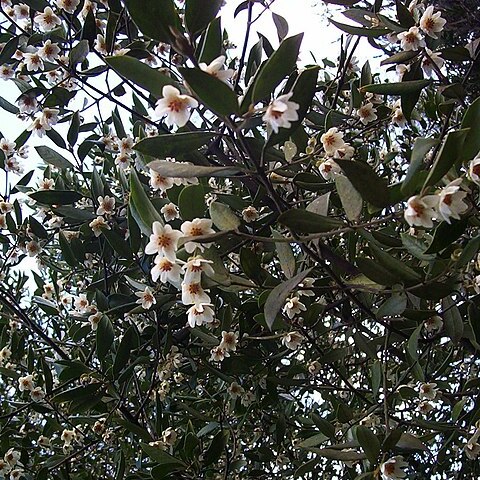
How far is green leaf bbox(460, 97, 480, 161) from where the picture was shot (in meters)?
0.96

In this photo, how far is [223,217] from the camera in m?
1.14

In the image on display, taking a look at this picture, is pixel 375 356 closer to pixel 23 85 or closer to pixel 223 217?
pixel 223 217

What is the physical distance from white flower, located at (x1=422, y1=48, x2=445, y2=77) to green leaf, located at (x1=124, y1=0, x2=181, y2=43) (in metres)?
0.86

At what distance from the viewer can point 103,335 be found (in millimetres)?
1787

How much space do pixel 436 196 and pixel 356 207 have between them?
0.52ft

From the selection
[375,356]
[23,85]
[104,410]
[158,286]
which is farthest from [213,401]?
[23,85]

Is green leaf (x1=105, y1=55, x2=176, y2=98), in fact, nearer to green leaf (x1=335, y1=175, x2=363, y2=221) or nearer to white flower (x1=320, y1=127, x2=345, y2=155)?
green leaf (x1=335, y1=175, x2=363, y2=221)

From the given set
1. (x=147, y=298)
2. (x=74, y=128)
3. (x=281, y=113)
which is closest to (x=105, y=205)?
(x=74, y=128)

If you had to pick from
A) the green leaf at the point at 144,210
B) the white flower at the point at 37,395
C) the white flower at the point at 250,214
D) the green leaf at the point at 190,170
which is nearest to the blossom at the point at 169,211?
the white flower at the point at 250,214

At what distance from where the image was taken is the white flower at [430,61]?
158 centimetres

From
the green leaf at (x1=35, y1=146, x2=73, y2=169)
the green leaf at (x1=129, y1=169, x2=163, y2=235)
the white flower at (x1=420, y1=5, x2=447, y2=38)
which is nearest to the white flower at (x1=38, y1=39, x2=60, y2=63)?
the green leaf at (x1=35, y1=146, x2=73, y2=169)

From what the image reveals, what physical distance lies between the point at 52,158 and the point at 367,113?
104 cm

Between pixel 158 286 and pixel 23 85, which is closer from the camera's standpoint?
pixel 158 286

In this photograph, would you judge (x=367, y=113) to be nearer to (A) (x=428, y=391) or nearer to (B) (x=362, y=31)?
(B) (x=362, y=31)
